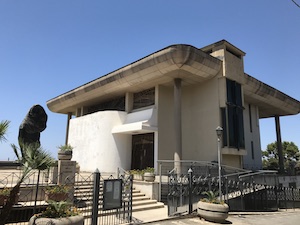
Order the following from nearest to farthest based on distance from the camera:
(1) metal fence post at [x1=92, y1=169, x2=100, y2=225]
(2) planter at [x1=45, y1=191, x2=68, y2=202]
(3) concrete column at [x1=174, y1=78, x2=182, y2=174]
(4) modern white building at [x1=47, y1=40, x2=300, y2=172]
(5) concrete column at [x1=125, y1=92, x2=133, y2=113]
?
1. (1) metal fence post at [x1=92, y1=169, x2=100, y2=225]
2. (2) planter at [x1=45, y1=191, x2=68, y2=202]
3. (3) concrete column at [x1=174, y1=78, x2=182, y2=174]
4. (4) modern white building at [x1=47, y1=40, x2=300, y2=172]
5. (5) concrete column at [x1=125, y1=92, x2=133, y2=113]

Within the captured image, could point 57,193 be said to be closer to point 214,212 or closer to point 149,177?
point 149,177

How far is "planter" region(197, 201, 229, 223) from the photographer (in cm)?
888

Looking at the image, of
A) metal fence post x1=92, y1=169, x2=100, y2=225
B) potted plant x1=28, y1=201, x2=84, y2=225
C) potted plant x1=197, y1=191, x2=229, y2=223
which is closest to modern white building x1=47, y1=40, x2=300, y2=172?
potted plant x1=197, y1=191, x2=229, y2=223

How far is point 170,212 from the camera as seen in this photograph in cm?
942

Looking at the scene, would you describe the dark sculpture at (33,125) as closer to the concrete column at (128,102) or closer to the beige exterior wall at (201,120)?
the concrete column at (128,102)

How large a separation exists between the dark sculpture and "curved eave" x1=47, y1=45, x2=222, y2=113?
18.2ft

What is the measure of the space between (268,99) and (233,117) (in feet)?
26.4

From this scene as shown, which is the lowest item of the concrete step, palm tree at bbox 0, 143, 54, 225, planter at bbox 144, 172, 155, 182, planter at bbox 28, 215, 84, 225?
the concrete step

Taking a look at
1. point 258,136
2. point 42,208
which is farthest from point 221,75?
point 42,208

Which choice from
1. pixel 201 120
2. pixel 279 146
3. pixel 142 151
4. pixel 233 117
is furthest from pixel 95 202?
pixel 279 146

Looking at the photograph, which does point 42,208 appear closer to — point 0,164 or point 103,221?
point 103,221

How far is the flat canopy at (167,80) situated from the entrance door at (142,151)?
4100mm

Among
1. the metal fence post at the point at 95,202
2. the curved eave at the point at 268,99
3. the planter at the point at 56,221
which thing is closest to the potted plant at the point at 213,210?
the metal fence post at the point at 95,202

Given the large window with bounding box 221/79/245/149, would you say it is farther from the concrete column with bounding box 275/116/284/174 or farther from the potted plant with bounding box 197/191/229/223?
the concrete column with bounding box 275/116/284/174
